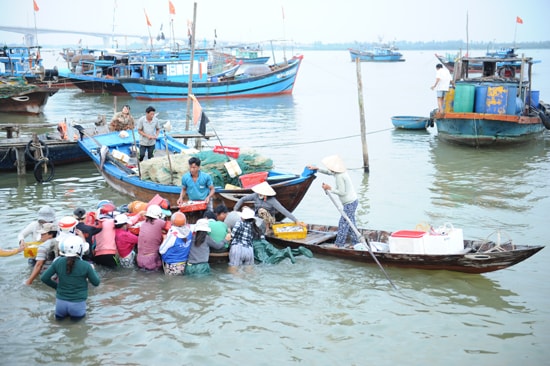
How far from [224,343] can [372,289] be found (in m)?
2.35

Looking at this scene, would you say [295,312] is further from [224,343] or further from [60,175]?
[60,175]

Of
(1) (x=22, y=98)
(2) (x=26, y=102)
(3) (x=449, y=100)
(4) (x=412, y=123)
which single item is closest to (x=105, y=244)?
(3) (x=449, y=100)

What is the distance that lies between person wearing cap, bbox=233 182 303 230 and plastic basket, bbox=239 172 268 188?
A: 100 centimetres

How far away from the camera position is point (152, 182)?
1141 cm

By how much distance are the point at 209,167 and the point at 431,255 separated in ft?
15.1

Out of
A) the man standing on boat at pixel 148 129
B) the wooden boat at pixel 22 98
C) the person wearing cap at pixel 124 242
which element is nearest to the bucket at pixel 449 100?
the man standing on boat at pixel 148 129

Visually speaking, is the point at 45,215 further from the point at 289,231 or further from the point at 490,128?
the point at 490,128

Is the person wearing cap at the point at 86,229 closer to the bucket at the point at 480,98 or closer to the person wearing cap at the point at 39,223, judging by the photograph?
the person wearing cap at the point at 39,223

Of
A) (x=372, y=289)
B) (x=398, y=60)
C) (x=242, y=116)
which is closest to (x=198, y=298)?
(x=372, y=289)

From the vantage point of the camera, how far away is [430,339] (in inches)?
269

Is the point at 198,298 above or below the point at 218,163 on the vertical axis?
below

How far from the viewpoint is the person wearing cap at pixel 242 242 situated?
8.49 m

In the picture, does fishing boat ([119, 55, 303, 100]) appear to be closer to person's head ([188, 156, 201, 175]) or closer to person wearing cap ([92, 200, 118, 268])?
person's head ([188, 156, 201, 175])

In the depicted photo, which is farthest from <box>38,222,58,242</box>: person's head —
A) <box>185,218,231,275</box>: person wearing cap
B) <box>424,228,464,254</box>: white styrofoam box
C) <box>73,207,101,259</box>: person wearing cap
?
<box>424,228,464,254</box>: white styrofoam box
